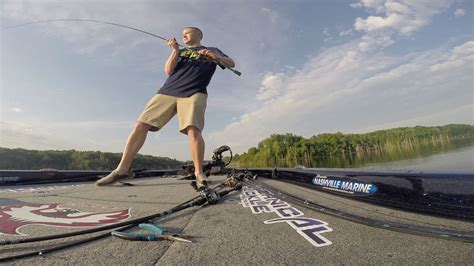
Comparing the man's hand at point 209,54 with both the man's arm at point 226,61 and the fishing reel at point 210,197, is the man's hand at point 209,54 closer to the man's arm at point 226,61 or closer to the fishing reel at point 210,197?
the man's arm at point 226,61

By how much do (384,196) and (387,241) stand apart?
0.86 m

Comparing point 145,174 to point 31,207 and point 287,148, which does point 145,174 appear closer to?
point 31,207

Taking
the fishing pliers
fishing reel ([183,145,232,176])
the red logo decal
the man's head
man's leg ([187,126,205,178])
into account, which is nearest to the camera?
the fishing pliers

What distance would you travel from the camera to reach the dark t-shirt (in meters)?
3.91

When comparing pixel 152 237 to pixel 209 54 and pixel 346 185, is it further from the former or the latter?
pixel 209 54

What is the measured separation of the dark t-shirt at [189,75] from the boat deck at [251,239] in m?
2.08

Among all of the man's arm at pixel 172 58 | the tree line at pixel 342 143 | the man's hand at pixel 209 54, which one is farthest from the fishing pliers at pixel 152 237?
the tree line at pixel 342 143

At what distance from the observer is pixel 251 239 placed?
146cm

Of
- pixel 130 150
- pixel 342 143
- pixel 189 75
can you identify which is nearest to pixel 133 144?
pixel 130 150

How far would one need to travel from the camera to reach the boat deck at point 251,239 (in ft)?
3.88

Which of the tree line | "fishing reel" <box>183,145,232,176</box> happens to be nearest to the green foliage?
the tree line

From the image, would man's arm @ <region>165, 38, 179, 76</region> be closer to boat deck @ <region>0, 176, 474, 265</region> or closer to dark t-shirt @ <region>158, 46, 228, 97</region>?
dark t-shirt @ <region>158, 46, 228, 97</region>

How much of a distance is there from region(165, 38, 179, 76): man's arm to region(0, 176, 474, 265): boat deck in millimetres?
2500

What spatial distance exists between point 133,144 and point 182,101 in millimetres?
964
